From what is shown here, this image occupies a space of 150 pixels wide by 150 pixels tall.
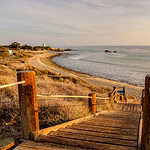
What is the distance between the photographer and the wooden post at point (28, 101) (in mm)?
2457

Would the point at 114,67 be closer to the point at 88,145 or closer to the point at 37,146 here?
the point at 88,145

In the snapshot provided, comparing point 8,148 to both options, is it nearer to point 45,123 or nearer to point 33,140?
point 33,140

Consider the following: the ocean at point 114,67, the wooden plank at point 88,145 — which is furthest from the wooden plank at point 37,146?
the ocean at point 114,67

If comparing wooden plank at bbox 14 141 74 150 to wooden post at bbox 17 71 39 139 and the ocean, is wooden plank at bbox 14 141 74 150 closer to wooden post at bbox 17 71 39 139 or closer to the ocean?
wooden post at bbox 17 71 39 139

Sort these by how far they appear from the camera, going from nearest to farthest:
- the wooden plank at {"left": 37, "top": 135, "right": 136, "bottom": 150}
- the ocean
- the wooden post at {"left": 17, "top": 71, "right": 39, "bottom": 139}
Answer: the wooden plank at {"left": 37, "top": 135, "right": 136, "bottom": 150} → the wooden post at {"left": 17, "top": 71, "right": 39, "bottom": 139} → the ocean

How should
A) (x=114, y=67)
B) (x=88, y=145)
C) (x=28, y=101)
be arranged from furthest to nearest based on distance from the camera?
(x=114, y=67), (x=28, y=101), (x=88, y=145)

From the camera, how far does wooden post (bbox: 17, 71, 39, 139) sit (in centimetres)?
246

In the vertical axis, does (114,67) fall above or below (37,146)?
below

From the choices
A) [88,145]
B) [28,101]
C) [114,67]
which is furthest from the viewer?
[114,67]

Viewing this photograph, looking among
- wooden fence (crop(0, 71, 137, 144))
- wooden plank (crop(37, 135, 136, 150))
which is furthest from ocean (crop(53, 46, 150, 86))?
wooden fence (crop(0, 71, 137, 144))

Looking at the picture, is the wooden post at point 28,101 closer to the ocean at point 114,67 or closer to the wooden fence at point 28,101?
the wooden fence at point 28,101

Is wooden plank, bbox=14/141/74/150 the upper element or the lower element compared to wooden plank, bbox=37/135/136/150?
lower

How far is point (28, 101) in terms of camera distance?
2.46 metres

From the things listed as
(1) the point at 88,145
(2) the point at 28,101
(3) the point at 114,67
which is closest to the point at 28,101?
(2) the point at 28,101
